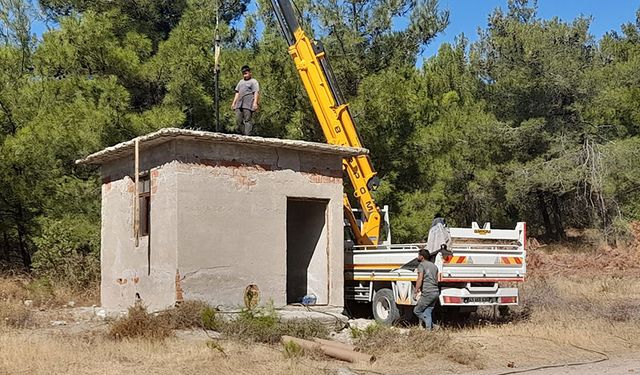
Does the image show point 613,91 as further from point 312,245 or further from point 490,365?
point 490,365

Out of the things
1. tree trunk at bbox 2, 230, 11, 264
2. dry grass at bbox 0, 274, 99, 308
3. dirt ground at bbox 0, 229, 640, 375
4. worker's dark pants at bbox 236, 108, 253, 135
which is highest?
worker's dark pants at bbox 236, 108, 253, 135

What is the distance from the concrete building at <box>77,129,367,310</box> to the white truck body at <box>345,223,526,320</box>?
919 mm

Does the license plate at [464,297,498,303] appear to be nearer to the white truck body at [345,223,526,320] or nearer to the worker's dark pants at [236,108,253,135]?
the white truck body at [345,223,526,320]

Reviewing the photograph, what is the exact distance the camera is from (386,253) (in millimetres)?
16547

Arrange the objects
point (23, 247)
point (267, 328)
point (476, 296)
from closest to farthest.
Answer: point (267, 328)
point (476, 296)
point (23, 247)

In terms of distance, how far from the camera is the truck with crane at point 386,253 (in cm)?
1530

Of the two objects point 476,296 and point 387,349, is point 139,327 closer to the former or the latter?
point 387,349

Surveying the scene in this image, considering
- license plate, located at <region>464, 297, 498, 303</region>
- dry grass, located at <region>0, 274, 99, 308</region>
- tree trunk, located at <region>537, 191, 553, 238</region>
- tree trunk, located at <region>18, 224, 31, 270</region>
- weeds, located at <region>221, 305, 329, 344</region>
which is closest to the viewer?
weeds, located at <region>221, 305, 329, 344</region>

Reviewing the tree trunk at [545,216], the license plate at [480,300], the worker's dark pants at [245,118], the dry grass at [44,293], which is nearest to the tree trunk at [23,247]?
the dry grass at [44,293]

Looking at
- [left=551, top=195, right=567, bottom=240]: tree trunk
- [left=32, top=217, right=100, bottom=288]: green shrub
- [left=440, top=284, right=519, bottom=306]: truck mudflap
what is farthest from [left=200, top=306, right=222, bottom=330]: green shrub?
[left=551, top=195, right=567, bottom=240]: tree trunk

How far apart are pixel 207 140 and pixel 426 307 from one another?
525 cm

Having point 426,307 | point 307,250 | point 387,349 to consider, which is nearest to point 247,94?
point 307,250

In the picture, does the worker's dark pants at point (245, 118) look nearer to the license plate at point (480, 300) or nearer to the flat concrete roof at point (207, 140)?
the flat concrete roof at point (207, 140)

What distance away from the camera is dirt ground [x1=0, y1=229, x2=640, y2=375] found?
35.2 feet
